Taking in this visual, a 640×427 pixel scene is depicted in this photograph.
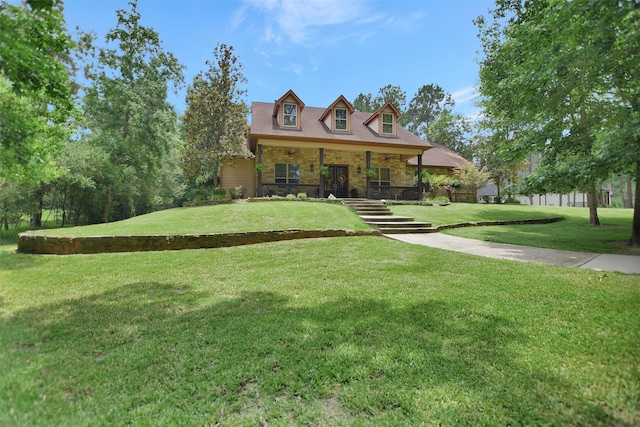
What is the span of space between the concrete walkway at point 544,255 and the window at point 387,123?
11.9 m

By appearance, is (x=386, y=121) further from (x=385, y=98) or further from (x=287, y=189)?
(x=385, y=98)

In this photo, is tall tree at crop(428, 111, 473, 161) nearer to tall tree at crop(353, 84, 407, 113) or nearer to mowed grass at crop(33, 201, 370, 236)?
tall tree at crop(353, 84, 407, 113)

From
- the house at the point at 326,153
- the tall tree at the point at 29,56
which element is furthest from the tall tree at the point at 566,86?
the house at the point at 326,153

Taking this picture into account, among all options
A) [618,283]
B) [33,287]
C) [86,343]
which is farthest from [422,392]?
[33,287]

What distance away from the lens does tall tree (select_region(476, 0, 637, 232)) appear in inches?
174

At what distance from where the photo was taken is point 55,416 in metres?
1.70

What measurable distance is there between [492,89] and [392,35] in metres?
4.41

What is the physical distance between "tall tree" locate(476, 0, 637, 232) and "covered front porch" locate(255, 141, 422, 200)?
8.51m

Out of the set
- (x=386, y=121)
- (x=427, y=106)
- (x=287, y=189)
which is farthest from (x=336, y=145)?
(x=427, y=106)

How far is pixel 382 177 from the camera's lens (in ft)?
62.8

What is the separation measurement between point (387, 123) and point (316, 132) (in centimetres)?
512

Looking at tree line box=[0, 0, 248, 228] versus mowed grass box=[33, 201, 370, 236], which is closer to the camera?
mowed grass box=[33, 201, 370, 236]

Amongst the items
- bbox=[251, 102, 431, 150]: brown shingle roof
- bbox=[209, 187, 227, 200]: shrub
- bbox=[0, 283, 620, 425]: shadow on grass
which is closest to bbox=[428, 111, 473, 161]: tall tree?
bbox=[251, 102, 431, 150]: brown shingle roof

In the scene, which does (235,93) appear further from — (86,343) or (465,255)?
(86,343)
